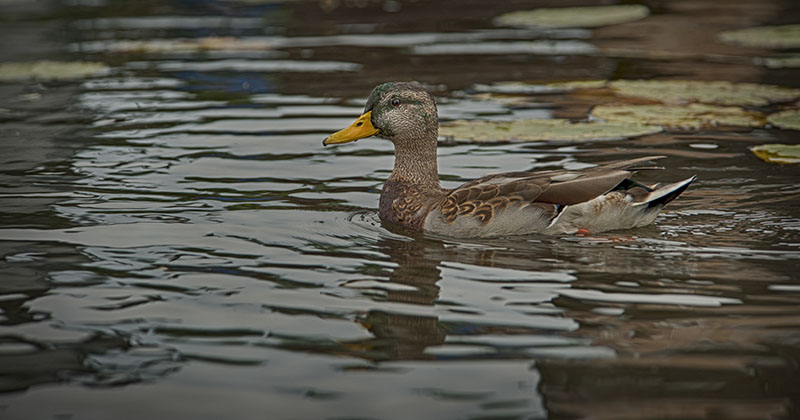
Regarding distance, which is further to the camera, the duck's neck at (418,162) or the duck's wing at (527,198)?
the duck's neck at (418,162)

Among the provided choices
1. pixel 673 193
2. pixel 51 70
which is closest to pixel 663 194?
pixel 673 193

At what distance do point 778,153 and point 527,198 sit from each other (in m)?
2.83

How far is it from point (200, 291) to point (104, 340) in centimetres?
80

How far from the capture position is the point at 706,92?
10.7 m

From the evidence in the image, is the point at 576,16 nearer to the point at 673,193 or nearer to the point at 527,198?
the point at 673,193

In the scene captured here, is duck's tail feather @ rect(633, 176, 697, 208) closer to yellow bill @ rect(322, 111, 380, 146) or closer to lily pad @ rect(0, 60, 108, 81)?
yellow bill @ rect(322, 111, 380, 146)

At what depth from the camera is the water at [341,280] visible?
438cm

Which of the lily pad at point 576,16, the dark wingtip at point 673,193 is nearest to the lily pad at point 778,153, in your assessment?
the dark wingtip at point 673,193

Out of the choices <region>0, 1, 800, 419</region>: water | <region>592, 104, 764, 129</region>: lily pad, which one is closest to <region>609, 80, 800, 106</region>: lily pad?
<region>592, 104, 764, 129</region>: lily pad

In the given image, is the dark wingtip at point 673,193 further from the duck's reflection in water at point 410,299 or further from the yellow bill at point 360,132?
the yellow bill at point 360,132

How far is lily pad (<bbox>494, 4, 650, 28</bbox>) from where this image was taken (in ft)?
52.9

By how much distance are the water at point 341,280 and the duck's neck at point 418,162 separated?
432mm

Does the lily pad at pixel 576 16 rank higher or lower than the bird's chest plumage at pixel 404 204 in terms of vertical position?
higher

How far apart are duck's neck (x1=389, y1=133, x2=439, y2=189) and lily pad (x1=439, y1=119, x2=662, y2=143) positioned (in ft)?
6.19
